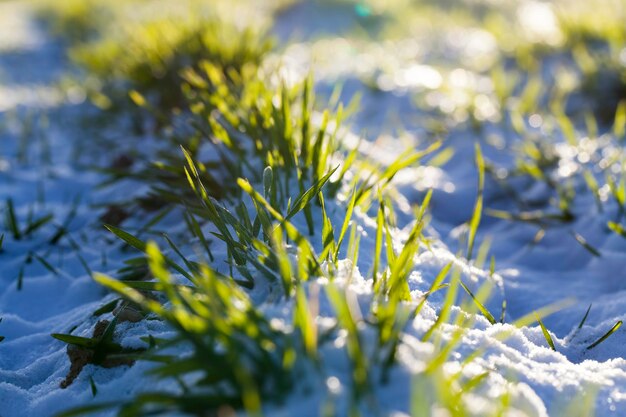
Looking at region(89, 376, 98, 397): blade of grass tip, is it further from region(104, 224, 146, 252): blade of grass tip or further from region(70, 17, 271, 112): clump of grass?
region(70, 17, 271, 112): clump of grass

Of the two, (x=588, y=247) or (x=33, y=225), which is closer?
(x=588, y=247)

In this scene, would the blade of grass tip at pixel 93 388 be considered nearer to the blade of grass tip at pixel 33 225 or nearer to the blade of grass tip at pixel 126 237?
the blade of grass tip at pixel 126 237

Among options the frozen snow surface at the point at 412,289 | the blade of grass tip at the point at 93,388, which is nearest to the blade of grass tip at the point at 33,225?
the frozen snow surface at the point at 412,289

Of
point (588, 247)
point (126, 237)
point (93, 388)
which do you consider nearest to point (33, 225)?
point (126, 237)

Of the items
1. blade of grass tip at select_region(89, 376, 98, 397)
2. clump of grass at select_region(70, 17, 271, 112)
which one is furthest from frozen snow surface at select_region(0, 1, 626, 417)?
clump of grass at select_region(70, 17, 271, 112)

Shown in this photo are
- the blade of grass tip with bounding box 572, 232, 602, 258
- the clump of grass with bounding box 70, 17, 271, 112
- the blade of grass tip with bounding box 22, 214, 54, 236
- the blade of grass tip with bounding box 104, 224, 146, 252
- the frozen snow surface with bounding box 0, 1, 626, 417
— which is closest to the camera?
the frozen snow surface with bounding box 0, 1, 626, 417

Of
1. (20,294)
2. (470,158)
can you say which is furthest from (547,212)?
(20,294)

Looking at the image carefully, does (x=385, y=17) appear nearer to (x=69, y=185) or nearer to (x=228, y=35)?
(x=228, y=35)

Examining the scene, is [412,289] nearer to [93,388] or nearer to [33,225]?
[93,388]
